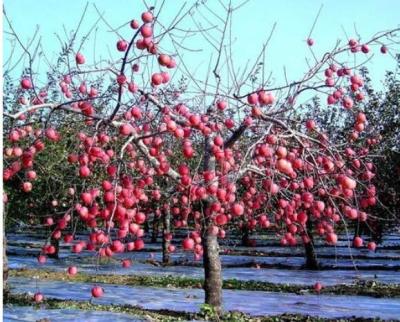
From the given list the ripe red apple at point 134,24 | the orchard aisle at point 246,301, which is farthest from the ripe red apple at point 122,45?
the orchard aisle at point 246,301

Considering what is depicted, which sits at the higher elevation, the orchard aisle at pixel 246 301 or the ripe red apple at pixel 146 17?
the ripe red apple at pixel 146 17

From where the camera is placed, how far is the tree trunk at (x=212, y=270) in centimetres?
910

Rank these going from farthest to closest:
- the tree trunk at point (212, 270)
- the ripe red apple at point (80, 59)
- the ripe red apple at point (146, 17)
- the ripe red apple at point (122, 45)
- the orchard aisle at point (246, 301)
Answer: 1. the orchard aisle at point (246, 301)
2. the tree trunk at point (212, 270)
3. the ripe red apple at point (80, 59)
4. the ripe red apple at point (122, 45)
5. the ripe red apple at point (146, 17)

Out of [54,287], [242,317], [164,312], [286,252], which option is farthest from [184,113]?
[286,252]

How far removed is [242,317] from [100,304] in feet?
9.30

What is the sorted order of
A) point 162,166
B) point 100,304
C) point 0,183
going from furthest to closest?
point 100,304, point 162,166, point 0,183

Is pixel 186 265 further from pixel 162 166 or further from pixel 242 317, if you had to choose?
pixel 162 166

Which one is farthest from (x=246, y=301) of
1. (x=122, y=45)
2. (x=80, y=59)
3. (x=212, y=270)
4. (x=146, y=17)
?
(x=146, y=17)

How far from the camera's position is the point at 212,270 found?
30.0 ft

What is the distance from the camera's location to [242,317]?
9.27m

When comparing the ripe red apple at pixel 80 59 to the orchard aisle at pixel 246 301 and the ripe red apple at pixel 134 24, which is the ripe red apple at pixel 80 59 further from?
the orchard aisle at pixel 246 301

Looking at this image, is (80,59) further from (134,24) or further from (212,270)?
(212,270)

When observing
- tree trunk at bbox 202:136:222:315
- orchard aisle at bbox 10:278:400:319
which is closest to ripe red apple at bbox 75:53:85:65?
tree trunk at bbox 202:136:222:315

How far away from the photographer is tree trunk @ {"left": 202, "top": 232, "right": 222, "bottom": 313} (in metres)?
9.10
